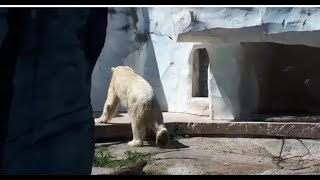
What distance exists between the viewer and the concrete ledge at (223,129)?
740 cm

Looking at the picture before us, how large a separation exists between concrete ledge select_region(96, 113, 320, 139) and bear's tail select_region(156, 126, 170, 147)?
0.85 meters

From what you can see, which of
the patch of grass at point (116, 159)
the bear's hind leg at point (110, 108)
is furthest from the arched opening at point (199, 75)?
the patch of grass at point (116, 159)

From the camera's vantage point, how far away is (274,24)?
7480 millimetres

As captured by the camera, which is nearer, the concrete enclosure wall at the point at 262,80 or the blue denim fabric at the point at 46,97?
the blue denim fabric at the point at 46,97

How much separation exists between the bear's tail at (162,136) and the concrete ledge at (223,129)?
0.85 meters

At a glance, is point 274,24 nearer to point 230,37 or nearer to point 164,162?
point 230,37

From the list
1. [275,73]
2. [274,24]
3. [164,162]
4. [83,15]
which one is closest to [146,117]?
[164,162]

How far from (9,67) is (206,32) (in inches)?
230

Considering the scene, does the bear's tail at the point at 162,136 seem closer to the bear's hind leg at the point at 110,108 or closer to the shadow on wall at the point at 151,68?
the bear's hind leg at the point at 110,108

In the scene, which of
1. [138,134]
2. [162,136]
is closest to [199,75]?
[138,134]
